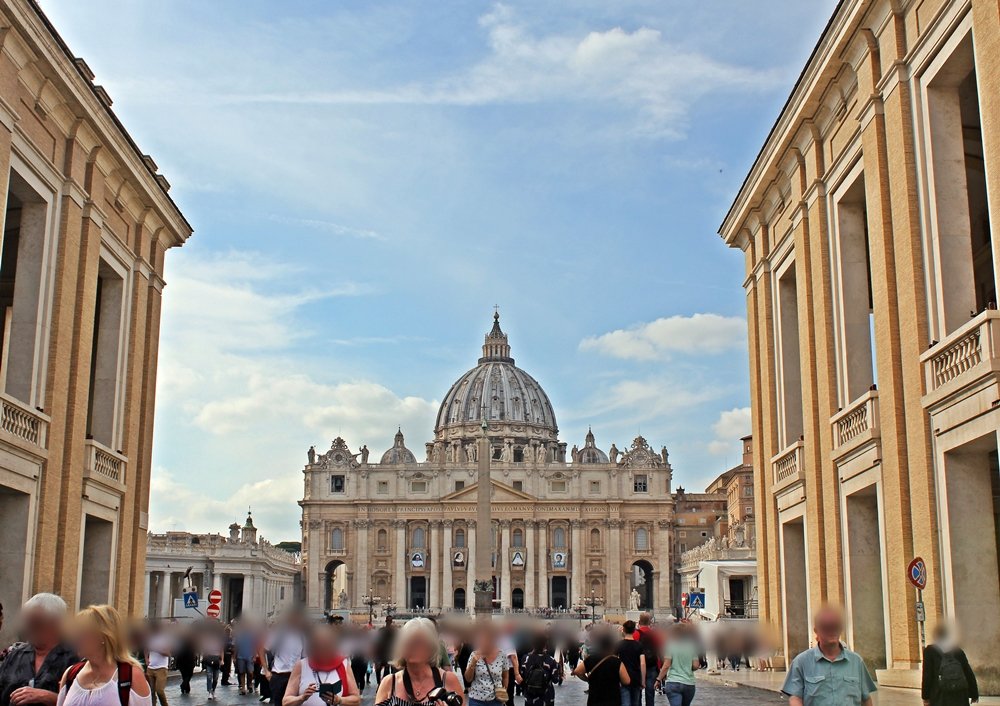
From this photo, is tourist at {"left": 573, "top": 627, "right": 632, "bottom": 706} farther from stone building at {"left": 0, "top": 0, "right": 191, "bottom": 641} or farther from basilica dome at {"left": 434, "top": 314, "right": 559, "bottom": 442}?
basilica dome at {"left": 434, "top": 314, "right": 559, "bottom": 442}

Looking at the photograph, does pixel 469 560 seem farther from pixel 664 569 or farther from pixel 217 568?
pixel 217 568

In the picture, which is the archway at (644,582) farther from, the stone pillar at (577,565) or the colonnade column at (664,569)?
the stone pillar at (577,565)

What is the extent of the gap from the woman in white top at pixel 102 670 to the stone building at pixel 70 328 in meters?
12.6

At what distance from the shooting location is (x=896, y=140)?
1817cm

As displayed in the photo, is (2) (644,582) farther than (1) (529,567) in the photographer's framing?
Yes

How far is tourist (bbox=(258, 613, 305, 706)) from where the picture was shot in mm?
15117

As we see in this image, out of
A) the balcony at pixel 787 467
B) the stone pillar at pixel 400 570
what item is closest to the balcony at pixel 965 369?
the balcony at pixel 787 467

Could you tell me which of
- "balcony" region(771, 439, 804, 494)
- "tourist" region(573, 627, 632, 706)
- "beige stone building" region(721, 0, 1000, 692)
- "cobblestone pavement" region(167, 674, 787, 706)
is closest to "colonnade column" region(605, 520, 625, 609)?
"cobblestone pavement" region(167, 674, 787, 706)

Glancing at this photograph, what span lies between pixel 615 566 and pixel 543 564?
768 cm

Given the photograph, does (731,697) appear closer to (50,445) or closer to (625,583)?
(50,445)

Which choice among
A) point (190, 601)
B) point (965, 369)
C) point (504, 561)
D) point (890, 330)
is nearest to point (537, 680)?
point (965, 369)

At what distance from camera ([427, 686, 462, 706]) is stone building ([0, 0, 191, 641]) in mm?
13640

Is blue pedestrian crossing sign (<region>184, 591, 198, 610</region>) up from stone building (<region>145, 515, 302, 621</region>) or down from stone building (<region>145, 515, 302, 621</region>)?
down

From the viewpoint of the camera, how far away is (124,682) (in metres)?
7.28
